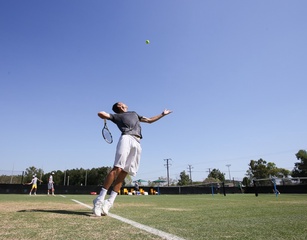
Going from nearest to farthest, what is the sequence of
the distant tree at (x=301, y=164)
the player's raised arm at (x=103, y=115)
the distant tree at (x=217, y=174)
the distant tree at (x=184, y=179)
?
the player's raised arm at (x=103, y=115) → the distant tree at (x=301, y=164) → the distant tree at (x=184, y=179) → the distant tree at (x=217, y=174)

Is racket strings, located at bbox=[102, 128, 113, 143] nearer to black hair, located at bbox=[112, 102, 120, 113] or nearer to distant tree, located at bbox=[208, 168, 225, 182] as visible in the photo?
black hair, located at bbox=[112, 102, 120, 113]

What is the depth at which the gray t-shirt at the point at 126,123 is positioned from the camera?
14.2 feet

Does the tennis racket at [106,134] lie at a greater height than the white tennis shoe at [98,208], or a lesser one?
greater

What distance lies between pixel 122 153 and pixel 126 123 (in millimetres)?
621

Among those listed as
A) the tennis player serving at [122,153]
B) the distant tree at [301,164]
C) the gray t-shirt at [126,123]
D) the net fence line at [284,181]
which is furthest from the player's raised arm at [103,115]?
the distant tree at [301,164]

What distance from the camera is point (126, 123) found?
4352 millimetres

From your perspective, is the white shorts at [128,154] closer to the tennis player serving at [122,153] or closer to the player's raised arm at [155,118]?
the tennis player serving at [122,153]

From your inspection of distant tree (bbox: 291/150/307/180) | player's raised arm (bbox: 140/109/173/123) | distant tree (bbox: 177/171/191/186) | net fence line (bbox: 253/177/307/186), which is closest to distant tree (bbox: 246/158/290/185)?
distant tree (bbox: 291/150/307/180)

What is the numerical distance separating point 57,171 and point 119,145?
4233 inches

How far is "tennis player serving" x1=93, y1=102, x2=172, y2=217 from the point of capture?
3861mm

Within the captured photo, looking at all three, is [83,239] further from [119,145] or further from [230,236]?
[119,145]

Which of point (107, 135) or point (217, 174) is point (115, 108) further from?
point (217, 174)

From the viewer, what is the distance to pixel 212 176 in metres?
108

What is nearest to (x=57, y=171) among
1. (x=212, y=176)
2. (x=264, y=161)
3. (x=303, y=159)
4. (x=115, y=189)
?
(x=212, y=176)
